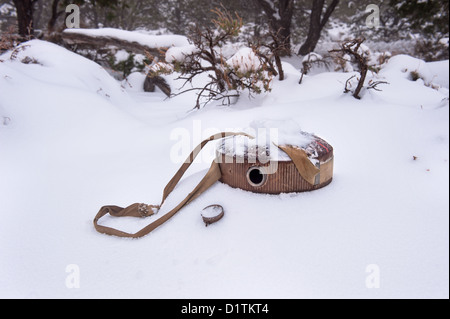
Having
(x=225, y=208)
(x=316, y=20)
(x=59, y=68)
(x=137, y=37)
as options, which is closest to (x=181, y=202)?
(x=225, y=208)

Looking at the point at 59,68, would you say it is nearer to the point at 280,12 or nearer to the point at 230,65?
the point at 230,65

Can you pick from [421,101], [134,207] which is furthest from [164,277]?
[421,101]

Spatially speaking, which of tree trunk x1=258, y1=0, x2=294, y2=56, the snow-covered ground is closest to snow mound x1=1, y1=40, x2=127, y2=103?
the snow-covered ground

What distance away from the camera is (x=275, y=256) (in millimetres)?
1477

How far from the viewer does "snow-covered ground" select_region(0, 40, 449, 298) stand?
138 centimetres

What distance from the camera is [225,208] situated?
1818 mm

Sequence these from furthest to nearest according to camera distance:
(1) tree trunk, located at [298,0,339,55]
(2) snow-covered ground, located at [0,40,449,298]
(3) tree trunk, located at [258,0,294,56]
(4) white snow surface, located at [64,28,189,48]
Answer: (3) tree trunk, located at [258,0,294,56] → (1) tree trunk, located at [298,0,339,55] → (4) white snow surface, located at [64,28,189,48] → (2) snow-covered ground, located at [0,40,449,298]

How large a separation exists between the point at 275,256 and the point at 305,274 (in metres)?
0.17

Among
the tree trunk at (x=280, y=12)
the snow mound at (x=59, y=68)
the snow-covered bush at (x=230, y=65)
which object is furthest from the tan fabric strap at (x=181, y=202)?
the tree trunk at (x=280, y=12)

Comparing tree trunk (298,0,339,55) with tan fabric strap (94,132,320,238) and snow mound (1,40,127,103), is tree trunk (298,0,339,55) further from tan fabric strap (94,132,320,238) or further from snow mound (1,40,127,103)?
tan fabric strap (94,132,320,238)

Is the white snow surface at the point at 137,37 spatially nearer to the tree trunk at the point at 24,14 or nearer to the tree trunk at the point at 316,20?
the tree trunk at the point at 24,14

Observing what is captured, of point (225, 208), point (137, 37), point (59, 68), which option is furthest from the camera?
point (137, 37)

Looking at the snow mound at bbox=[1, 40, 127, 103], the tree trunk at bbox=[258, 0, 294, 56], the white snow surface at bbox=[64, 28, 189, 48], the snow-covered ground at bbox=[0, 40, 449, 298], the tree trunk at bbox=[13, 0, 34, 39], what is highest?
the tree trunk at bbox=[258, 0, 294, 56]
